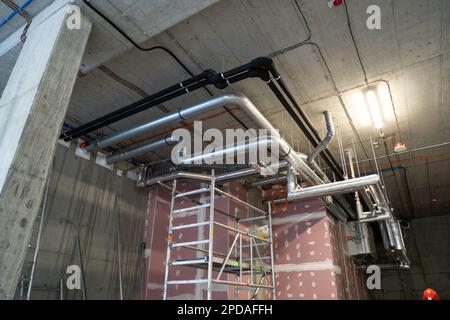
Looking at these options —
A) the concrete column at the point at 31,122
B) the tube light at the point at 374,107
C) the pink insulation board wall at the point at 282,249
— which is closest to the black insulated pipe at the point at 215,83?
the tube light at the point at 374,107

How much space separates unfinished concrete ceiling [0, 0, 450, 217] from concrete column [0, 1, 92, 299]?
0.37 m

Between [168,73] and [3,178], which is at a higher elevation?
[168,73]

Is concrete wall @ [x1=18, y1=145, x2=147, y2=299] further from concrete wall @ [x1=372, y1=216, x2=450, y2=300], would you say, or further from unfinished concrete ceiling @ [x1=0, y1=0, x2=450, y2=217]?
concrete wall @ [x1=372, y1=216, x2=450, y2=300]

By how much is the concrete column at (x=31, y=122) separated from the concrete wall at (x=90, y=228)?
2.22m

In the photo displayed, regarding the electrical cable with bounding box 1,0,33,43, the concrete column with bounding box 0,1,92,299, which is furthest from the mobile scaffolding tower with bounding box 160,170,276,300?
the electrical cable with bounding box 1,0,33,43

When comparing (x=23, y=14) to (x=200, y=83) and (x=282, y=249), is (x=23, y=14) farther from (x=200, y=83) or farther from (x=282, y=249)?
(x=282, y=249)

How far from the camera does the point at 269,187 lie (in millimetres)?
6496

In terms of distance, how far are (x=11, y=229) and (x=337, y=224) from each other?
610cm

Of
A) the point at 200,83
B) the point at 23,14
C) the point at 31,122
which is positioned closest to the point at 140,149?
the point at 200,83

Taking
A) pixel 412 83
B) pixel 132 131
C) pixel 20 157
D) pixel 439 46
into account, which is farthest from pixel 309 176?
pixel 20 157

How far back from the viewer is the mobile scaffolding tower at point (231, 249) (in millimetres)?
3805

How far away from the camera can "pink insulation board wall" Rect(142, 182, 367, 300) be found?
530 centimetres

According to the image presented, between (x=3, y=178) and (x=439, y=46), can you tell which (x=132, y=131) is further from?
(x=439, y=46)

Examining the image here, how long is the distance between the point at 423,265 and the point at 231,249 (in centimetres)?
819
